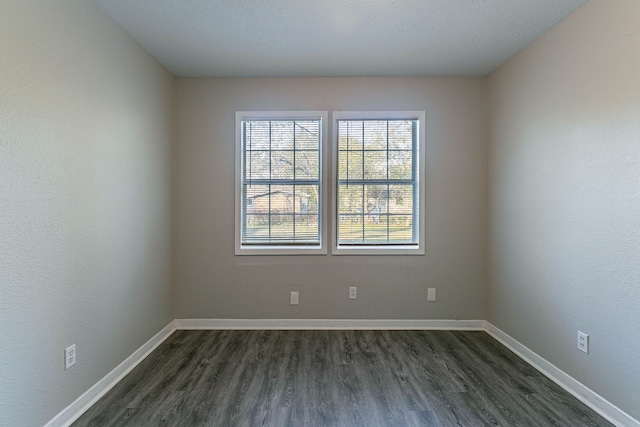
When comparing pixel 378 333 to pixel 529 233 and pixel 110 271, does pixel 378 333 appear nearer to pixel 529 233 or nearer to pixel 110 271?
Answer: pixel 529 233

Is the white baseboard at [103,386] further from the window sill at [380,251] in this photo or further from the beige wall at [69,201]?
the window sill at [380,251]

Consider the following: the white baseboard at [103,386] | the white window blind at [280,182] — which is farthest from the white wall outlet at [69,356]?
the white window blind at [280,182]

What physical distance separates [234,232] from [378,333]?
1776 mm

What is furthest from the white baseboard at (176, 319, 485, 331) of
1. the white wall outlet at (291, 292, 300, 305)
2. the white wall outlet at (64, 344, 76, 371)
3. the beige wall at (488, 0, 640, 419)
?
the white wall outlet at (64, 344, 76, 371)

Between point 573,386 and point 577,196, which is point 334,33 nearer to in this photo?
point 577,196

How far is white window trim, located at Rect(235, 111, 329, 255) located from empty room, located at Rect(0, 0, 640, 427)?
21 millimetres

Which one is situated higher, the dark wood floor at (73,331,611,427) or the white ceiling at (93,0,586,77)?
the white ceiling at (93,0,586,77)

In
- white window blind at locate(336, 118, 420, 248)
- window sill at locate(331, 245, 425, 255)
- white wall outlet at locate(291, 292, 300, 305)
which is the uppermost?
white window blind at locate(336, 118, 420, 248)

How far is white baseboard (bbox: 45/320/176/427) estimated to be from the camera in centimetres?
173

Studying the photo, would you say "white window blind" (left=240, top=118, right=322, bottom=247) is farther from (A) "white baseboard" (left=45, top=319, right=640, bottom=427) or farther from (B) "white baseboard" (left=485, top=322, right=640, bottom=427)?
(B) "white baseboard" (left=485, top=322, right=640, bottom=427)

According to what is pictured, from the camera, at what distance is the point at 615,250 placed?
5.79ft

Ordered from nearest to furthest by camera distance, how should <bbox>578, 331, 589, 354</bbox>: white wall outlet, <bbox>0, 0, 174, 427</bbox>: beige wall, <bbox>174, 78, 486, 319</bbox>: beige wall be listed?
1. <bbox>0, 0, 174, 427</bbox>: beige wall
2. <bbox>578, 331, 589, 354</bbox>: white wall outlet
3. <bbox>174, 78, 486, 319</bbox>: beige wall

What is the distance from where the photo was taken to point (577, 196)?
201 centimetres

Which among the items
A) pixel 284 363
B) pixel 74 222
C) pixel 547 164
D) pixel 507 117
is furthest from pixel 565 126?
pixel 74 222
